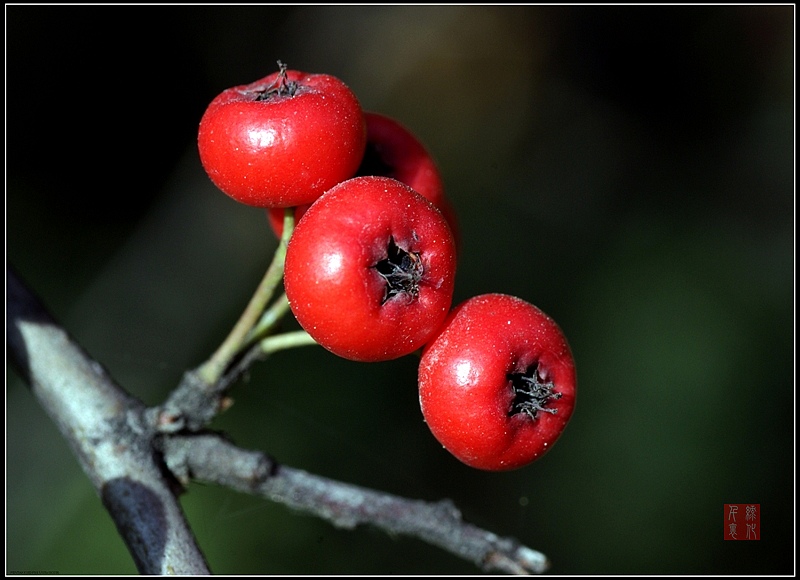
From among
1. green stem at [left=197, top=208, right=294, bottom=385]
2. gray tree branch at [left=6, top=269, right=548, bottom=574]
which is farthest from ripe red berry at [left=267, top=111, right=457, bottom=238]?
gray tree branch at [left=6, top=269, right=548, bottom=574]

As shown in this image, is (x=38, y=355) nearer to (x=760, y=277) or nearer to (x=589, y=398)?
(x=589, y=398)

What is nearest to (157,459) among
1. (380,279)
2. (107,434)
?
(107,434)

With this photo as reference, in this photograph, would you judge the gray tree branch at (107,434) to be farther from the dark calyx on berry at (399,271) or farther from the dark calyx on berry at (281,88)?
the dark calyx on berry at (281,88)

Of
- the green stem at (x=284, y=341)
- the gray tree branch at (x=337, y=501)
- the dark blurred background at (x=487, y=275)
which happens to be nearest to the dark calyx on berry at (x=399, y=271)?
the green stem at (x=284, y=341)

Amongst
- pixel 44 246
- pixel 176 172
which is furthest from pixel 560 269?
pixel 44 246

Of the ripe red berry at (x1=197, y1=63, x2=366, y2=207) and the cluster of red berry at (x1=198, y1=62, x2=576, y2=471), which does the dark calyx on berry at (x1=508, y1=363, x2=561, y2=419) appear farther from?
the ripe red berry at (x1=197, y1=63, x2=366, y2=207)

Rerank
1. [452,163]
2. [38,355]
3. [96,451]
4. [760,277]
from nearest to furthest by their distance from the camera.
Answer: [96,451], [38,355], [760,277], [452,163]
